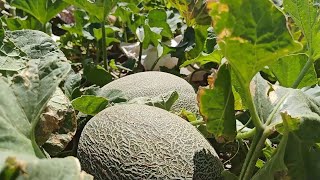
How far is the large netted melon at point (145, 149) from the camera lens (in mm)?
1049

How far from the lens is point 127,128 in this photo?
1110mm

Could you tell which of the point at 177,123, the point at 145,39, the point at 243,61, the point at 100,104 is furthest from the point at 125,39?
the point at 243,61

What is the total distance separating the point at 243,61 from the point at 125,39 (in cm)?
119

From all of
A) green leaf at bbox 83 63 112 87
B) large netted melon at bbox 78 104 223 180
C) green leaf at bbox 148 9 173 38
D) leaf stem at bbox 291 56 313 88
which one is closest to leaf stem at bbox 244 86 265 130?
large netted melon at bbox 78 104 223 180

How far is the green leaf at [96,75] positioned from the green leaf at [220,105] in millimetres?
568

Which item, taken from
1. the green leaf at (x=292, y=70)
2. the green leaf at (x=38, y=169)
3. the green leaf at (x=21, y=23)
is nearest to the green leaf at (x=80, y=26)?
the green leaf at (x=21, y=23)

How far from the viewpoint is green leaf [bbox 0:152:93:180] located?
27.0 inches

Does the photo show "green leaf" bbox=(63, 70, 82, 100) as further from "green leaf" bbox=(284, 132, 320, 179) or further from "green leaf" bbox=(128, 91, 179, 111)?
"green leaf" bbox=(284, 132, 320, 179)

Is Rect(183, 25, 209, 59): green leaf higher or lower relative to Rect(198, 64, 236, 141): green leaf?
lower

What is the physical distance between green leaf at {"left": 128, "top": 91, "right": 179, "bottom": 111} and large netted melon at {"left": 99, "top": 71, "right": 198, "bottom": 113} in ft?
0.24

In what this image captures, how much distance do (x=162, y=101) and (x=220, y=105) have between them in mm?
243

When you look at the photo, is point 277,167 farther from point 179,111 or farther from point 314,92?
point 179,111

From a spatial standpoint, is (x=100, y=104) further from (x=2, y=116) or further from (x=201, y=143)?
(x=2, y=116)

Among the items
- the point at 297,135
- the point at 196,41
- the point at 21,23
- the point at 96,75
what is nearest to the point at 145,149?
the point at 297,135
